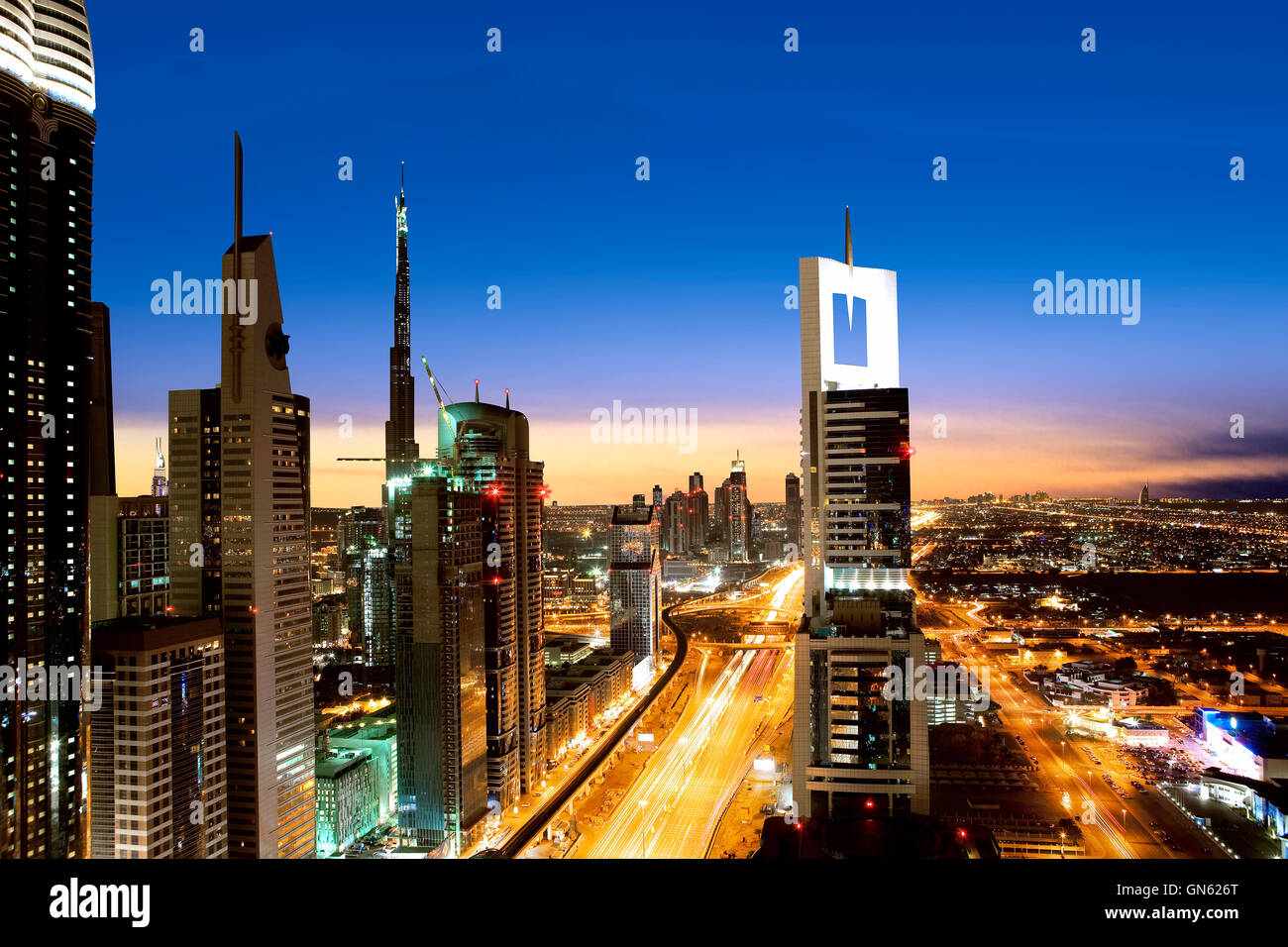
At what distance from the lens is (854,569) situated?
495 inches

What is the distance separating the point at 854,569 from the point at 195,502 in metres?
9.05

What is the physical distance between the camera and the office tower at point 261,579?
10117mm

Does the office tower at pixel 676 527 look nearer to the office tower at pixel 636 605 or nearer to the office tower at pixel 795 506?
the office tower at pixel 795 506

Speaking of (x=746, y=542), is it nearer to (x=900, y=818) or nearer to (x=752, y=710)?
(x=752, y=710)

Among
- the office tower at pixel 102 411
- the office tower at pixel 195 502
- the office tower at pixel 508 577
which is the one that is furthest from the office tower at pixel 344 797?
the office tower at pixel 102 411

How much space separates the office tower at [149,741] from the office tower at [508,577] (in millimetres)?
6361

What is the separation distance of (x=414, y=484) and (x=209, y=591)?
4.09 m

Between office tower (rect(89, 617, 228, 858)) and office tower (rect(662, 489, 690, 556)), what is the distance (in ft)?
149

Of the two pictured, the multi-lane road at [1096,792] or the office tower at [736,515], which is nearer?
the multi-lane road at [1096,792]

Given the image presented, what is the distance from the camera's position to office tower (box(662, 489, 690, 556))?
54719 millimetres

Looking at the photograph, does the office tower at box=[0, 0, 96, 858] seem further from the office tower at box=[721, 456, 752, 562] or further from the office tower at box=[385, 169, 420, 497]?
the office tower at box=[721, 456, 752, 562]

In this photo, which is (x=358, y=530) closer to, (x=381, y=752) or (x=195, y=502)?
(x=381, y=752)

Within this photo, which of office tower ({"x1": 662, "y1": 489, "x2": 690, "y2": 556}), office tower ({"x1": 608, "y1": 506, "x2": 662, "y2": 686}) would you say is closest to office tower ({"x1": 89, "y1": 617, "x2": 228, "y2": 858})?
office tower ({"x1": 608, "y1": 506, "x2": 662, "y2": 686})
